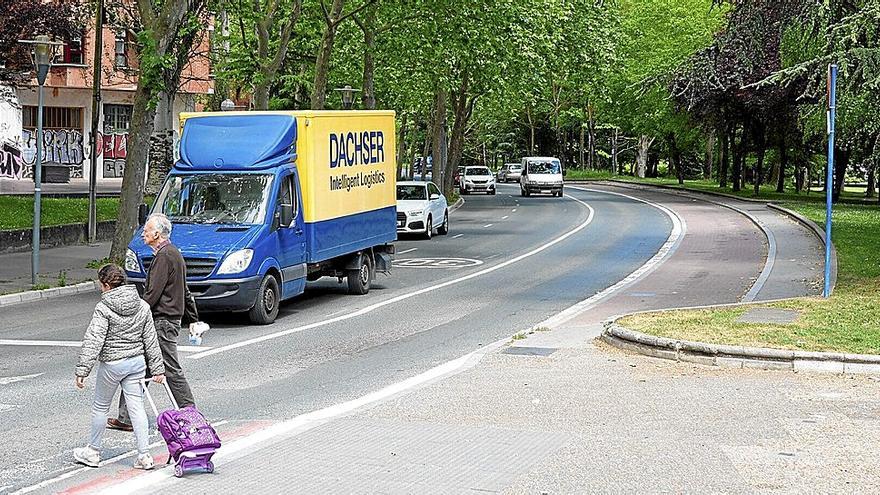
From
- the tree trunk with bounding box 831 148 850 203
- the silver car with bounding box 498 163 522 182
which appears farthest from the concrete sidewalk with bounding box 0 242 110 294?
the silver car with bounding box 498 163 522 182

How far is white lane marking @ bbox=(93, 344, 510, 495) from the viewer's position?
8.17m

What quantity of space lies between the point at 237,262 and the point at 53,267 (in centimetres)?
965

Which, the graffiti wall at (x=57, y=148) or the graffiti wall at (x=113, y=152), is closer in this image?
the graffiti wall at (x=57, y=148)

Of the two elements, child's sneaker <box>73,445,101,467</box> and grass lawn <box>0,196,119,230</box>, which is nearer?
child's sneaker <box>73,445,101,467</box>

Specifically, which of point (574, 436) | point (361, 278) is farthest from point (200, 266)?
point (574, 436)

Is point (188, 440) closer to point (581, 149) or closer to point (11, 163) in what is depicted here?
point (11, 163)

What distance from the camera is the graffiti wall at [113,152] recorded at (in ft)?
201

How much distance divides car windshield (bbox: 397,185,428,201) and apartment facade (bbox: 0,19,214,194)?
64.3ft

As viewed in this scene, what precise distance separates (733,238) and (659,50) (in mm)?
37857

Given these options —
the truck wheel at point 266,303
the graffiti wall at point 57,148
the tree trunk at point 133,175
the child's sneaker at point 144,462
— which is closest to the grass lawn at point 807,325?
the truck wheel at point 266,303

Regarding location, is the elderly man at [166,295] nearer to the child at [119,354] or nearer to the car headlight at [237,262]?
the child at [119,354]

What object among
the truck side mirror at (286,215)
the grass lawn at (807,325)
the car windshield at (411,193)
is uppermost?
the truck side mirror at (286,215)

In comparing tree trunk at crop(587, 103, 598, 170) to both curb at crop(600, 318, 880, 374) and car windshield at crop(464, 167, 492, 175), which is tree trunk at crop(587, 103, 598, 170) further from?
curb at crop(600, 318, 880, 374)

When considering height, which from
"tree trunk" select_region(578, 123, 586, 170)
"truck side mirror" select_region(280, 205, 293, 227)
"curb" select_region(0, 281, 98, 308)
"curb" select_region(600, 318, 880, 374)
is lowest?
"curb" select_region(0, 281, 98, 308)
